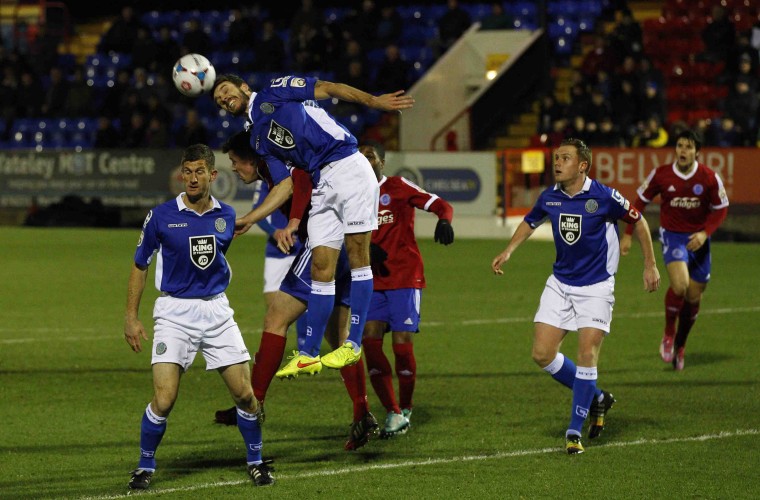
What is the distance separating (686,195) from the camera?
12.0 m

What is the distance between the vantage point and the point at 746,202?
22.5m

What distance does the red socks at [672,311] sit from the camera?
11.7 meters

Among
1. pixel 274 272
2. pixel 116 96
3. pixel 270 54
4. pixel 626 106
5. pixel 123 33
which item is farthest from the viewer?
pixel 123 33

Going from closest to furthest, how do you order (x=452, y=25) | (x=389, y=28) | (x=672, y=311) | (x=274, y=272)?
1. (x=274, y=272)
2. (x=672, y=311)
3. (x=452, y=25)
4. (x=389, y=28)

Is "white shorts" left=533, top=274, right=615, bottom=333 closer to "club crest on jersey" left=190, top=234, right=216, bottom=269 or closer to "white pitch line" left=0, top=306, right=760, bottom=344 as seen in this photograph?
"club crest on jersey" left=190, top=234, right=216, bottom=269

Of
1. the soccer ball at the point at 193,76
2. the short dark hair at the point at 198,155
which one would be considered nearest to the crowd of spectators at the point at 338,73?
the soccer ball at the point at 193,76

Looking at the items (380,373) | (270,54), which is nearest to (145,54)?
(270,54)

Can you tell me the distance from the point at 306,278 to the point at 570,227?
1.65 metres

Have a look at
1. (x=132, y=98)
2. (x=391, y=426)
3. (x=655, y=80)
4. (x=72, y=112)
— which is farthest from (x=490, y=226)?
(x=391, y=426)

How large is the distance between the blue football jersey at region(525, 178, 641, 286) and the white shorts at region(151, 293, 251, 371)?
7.46 feet

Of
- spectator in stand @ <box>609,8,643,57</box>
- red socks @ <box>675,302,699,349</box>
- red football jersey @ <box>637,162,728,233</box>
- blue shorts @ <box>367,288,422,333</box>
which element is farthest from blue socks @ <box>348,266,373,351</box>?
spectator in stand @ <box>609,8,643,57</box>

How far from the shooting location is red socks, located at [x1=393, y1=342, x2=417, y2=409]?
29.4 ft

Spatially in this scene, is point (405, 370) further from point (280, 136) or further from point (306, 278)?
point (280, 136)

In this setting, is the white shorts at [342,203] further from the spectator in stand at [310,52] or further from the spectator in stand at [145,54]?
the spectator in stand at [145,54]
